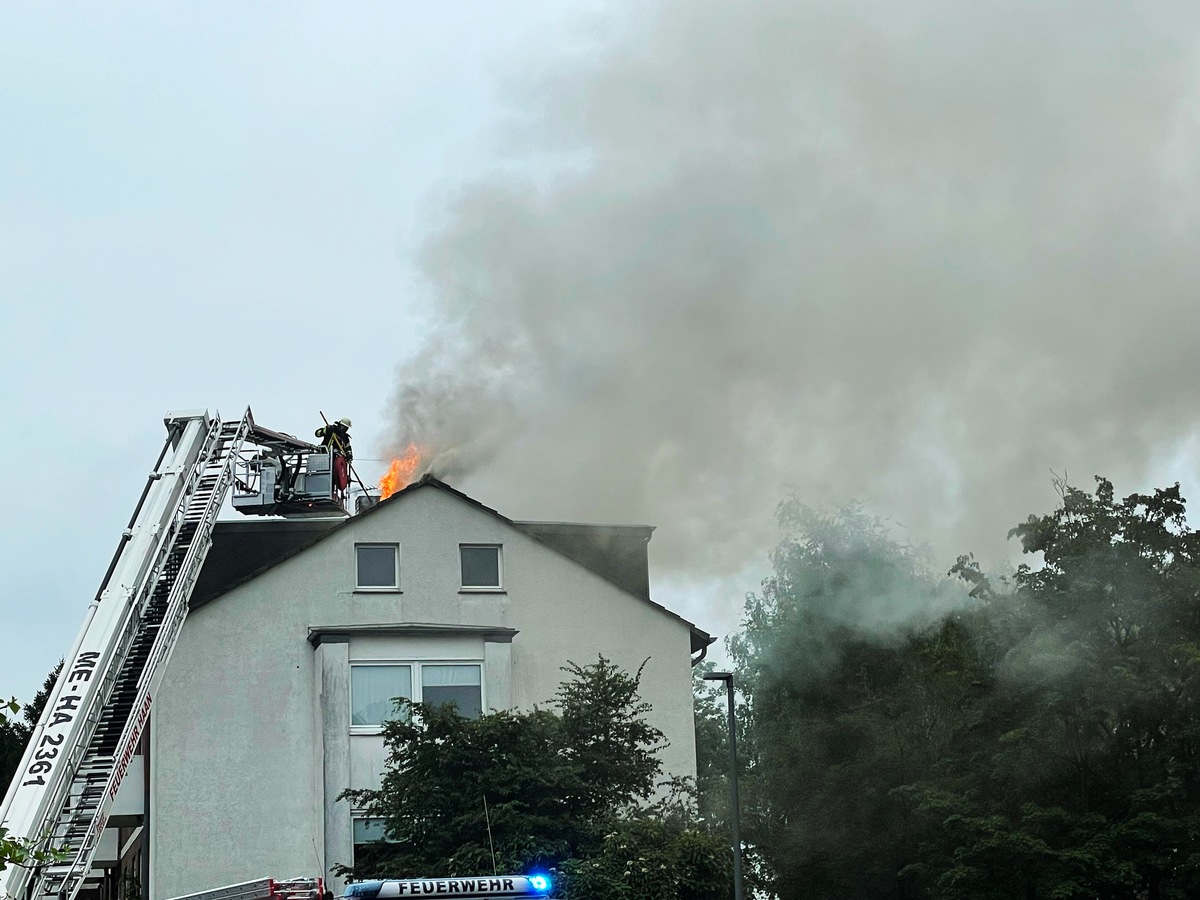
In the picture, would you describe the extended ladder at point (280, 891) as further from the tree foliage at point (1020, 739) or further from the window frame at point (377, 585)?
the tree foliage at point (1020, 739)

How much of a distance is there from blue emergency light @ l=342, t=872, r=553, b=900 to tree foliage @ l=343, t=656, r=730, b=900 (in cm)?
980

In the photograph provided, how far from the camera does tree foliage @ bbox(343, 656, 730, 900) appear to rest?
27.7 meters

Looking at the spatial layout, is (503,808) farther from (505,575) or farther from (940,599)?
(940,599)

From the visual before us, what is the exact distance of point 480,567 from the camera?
3531 cm

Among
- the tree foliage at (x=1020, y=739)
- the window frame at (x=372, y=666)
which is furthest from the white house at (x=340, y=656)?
the tree foliage at (x=1020, y=739)

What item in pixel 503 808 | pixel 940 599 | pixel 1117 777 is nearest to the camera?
pixel 503 808

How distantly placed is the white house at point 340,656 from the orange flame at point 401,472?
2350mm

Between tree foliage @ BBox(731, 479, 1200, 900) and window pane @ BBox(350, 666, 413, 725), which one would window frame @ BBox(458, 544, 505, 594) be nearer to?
window pane @ BBox(350, 666, 413, 725)

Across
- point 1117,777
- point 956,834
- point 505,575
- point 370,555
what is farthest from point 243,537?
point 1117,777

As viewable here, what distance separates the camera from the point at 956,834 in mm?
34375

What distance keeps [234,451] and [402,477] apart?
7627 mm

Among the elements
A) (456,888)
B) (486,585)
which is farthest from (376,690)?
(456,888)

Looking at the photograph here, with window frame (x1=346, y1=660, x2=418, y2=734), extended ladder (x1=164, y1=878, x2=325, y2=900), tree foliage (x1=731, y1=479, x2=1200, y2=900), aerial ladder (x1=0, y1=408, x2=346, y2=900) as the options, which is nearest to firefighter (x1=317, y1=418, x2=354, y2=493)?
aerial ladder (x1=0, y1=408, x2=346, y2=900)

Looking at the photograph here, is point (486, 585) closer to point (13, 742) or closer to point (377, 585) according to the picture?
point (377, 585)
